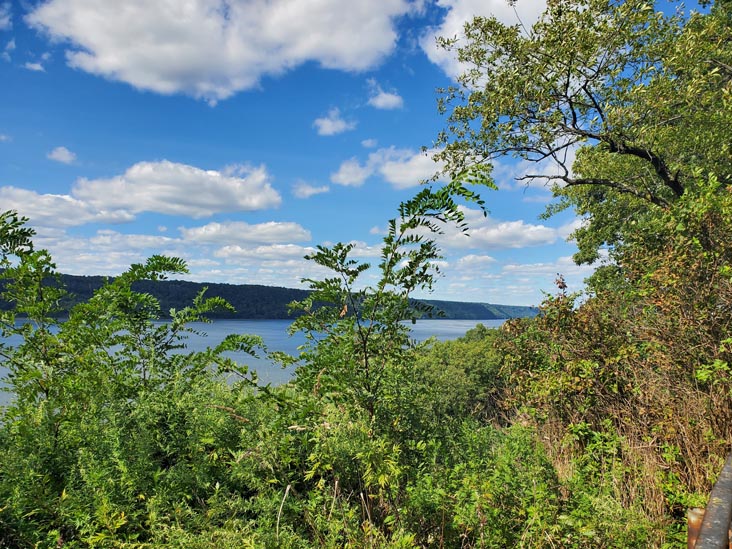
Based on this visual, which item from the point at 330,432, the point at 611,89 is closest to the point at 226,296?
the point at 330,432

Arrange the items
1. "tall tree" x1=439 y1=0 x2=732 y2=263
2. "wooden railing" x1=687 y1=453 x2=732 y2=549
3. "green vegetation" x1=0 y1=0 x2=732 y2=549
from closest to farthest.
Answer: "wooden railing" x1=687 y1=453 x2=732 y2=549 → "green vegetation" x1=0 y1=0 x2=732 y2=549 → "tall tree" x1=439 y1=0 x2=732 y2=263

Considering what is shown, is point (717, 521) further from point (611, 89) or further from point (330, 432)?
point (611, 89)

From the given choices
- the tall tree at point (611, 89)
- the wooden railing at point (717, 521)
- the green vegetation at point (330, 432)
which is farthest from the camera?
the tall tree at point (611, 89)

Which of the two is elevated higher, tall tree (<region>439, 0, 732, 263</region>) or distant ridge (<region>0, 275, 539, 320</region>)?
tall tree (<region>439, 0, 732, 263</region>)

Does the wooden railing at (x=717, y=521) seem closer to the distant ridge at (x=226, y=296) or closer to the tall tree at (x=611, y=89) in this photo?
the distant ridge at (x=226, y=296)

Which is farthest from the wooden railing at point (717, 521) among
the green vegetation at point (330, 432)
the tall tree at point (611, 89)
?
the tall tree at point (611, 89)

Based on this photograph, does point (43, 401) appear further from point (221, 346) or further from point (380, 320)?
point (380, 320)

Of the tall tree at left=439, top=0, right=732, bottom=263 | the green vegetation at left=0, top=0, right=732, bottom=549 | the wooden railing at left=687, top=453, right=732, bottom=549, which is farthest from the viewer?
the tall tree at left=439, top=0, right=732, bottom=263

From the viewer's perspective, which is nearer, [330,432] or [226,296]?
[330,432]

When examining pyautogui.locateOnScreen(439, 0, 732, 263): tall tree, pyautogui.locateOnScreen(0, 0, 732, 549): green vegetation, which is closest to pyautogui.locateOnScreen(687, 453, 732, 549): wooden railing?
pyautogui.locateOnScreen(0, 0, 732, 549): green vegetation

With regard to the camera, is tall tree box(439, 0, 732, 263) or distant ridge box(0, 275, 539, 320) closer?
distant ridge box(0, 275, 539, 320)

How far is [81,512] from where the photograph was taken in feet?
7.06

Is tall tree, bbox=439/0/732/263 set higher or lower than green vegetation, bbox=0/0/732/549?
higher

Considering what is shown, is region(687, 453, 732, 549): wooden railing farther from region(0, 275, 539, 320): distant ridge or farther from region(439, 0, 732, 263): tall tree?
region(439, 0, 732, 263): tall tree
